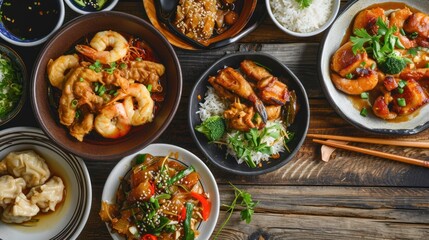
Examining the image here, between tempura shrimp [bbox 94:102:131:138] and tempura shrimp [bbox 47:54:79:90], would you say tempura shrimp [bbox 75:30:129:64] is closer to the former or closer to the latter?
tempura shrimp [bbox 47:54:79:90]

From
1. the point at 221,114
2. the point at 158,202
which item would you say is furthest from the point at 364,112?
the point at 158,202

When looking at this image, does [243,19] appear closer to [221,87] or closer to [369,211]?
[221,87]

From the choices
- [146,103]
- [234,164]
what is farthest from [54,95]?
[234,164]

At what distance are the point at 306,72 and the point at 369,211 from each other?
3.50 ft

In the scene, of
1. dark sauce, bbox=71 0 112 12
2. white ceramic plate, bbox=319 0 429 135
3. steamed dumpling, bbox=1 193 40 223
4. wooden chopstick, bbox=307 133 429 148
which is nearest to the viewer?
steamed dumpling, bbox=1 193 40 223

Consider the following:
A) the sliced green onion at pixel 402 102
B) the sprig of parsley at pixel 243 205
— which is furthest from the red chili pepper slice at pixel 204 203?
the sliced green onion at pixel 402 102

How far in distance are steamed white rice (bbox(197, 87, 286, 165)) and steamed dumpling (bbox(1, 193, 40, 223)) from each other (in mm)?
1235

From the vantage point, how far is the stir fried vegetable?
12.0 feet

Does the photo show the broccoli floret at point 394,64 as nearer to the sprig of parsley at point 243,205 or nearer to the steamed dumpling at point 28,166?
the sprig of parsley at point 243,205

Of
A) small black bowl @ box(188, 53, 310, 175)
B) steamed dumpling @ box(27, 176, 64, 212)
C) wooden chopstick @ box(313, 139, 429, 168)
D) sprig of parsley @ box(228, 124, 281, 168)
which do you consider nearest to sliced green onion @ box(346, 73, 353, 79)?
small black bowl @ box(188, 53, 310, 175)

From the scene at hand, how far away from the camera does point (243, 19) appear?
3.82 meters

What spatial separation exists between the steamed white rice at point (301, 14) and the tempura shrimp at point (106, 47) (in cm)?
104

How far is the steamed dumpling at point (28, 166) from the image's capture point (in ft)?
12.1

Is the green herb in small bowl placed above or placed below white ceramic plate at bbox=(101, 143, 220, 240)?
above
